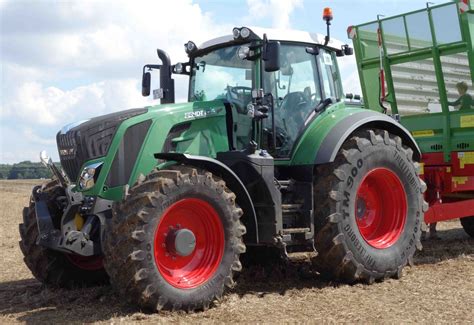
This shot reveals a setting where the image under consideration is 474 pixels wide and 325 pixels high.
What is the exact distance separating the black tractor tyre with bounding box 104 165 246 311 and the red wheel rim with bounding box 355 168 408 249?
1731mm

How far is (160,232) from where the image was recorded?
5.26 metres

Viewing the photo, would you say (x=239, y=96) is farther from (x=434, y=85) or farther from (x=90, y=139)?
(x=434, y=85)

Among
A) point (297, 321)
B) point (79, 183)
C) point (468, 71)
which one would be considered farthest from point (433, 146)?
point (79, 183)

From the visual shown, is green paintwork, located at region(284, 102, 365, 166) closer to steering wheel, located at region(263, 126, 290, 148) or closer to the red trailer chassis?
steering wheel, located at region(263, 126, 290, 148)

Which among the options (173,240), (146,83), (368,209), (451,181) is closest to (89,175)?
(173,240)

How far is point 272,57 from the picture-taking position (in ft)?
19.2

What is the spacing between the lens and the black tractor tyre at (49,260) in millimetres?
6195

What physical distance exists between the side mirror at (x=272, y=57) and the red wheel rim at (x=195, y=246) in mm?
1439

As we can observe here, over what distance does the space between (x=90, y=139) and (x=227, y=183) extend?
1.29 metres

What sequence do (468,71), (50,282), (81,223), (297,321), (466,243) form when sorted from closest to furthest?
(297,321) → (81,223) → (50,282) → (468,71) → (466,243)

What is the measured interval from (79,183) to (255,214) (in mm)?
1606

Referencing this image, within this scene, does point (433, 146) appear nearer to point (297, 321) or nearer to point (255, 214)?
point (255, 214)

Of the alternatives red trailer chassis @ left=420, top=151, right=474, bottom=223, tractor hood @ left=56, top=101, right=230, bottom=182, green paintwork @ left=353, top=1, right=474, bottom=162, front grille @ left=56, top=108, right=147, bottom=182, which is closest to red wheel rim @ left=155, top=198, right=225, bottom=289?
tractor hood @ left=56, top=101, right=230, bottom=182

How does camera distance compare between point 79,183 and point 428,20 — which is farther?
point 428,20
